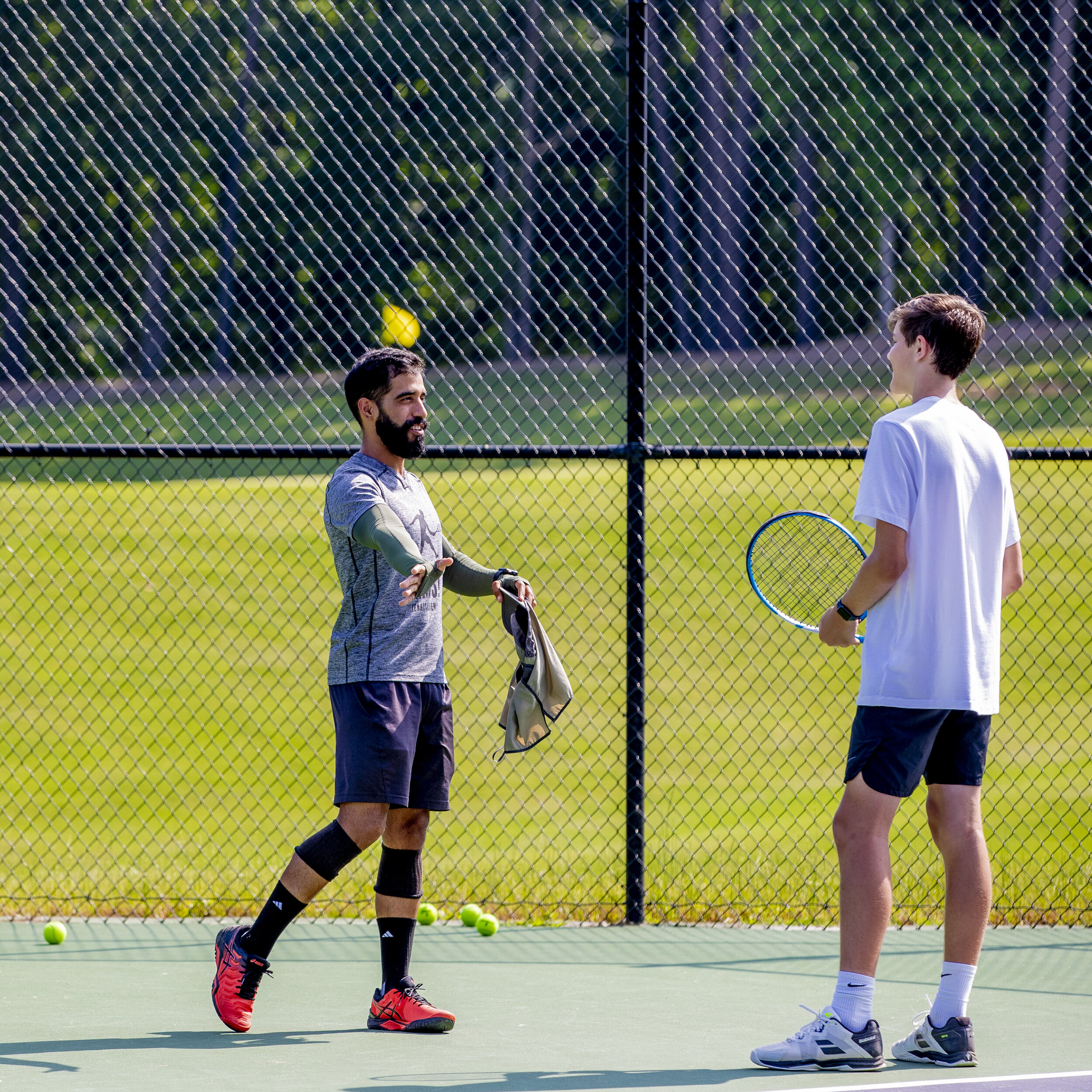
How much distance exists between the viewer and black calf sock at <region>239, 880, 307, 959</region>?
3.77 m

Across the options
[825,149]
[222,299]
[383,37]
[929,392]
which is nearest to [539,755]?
[929,392]

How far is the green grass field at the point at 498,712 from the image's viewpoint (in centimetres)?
588

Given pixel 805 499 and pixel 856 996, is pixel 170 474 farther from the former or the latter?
pixel 856 996

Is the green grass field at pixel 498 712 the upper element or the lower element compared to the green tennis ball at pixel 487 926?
upper

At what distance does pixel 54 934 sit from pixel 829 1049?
2575 mm

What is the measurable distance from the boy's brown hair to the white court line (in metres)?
1.65

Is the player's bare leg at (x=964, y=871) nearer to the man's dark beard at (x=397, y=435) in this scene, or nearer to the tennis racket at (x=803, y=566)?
the tennis racket at (x=803, y=566)

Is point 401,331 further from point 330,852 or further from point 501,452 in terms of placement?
point 330,852

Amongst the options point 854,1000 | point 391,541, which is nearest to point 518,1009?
point 854,1000

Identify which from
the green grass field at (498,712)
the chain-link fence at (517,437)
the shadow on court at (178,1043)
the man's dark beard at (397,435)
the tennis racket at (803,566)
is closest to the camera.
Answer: the shadow on court at (178,1043)

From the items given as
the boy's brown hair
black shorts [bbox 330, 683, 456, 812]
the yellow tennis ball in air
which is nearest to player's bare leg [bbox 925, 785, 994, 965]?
the boy's brown hair

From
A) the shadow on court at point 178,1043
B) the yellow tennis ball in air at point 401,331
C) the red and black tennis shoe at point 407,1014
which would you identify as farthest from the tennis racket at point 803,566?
the yellow tennis ball in air at point 401,331

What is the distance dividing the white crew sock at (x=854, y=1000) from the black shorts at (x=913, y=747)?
444 mm

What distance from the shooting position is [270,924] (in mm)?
3768
